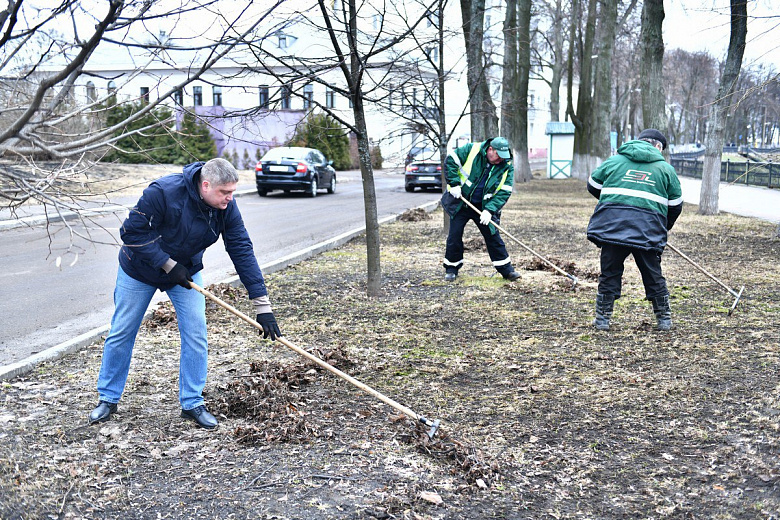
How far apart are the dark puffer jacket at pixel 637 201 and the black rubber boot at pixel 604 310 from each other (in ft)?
1.69

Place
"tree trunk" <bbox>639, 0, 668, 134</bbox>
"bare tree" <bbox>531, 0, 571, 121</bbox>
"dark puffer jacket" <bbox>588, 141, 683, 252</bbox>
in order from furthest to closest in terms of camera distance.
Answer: "bare tree" <bbox>531, 0, 571, 121</bbox> < "tree trunk" <bbox>639, 0, 668, 134</bbox> < "dark puffer jacket" <bbox>588, 141, 683, 252</bbox>

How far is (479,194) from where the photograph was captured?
8.80 m

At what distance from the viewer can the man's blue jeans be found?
434cm

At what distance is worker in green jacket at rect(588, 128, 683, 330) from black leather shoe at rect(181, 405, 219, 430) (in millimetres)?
3529

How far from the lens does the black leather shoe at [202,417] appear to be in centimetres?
437

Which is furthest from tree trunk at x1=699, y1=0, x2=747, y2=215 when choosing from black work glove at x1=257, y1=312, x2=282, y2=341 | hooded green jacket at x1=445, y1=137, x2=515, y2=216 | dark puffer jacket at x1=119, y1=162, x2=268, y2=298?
dark puffer jacket at x1=119, y1=162, x2=268, y2=298

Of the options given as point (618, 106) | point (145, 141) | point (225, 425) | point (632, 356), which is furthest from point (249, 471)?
point (618, 106)

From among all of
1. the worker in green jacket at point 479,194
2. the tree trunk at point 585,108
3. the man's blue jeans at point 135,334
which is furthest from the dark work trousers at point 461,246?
the tree trunk at point 585,108

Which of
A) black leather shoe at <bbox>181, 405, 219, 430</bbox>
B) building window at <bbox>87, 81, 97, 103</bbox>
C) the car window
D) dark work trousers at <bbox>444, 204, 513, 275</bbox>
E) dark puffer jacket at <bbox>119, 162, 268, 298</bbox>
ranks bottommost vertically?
black leather shoe at <bbox>181, 405, 219, 430</bbox>

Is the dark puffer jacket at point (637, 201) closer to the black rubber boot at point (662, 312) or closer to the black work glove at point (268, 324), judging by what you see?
the black rubber boot at point (662, 312)

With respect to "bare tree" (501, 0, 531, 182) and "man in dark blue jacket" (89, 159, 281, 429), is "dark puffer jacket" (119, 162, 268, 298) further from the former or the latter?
"bare tree" (501, 0, 531, 182)

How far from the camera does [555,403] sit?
4762 mm

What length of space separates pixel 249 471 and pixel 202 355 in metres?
0.92

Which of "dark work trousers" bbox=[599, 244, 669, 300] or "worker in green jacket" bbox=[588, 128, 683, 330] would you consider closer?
"worker in green jacket" bbox=[588, 128, 683, 330]
